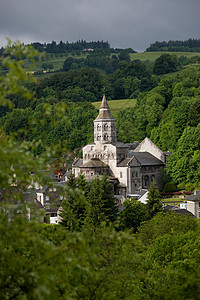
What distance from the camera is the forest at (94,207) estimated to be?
14625 millimetres

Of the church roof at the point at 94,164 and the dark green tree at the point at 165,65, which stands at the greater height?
the dark green tree at the point at 165,65

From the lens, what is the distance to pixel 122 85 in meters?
176

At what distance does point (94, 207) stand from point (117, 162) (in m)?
29.6

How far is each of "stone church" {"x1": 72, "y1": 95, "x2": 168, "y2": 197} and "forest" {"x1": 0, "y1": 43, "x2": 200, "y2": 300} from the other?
10.9 ft

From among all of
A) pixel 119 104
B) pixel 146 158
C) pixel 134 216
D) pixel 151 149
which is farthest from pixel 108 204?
pixel 119 104

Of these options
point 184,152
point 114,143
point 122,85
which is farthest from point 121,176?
point 122,85

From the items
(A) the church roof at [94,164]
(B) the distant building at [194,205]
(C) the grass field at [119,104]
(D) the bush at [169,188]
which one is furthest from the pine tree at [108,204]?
(C) the grass field at [119,104]

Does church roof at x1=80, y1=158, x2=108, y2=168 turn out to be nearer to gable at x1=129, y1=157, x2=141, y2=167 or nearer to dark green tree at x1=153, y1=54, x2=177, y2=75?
gable at x1=129, y1=157, x2=141, y2=167

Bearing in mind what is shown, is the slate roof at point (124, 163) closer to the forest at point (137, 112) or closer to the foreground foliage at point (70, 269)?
the forest at point (137, 112)

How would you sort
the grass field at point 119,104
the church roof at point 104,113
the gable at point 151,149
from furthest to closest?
the grass field at point 119,104 → the gable at point 151,149 → the church roof at point 104,113

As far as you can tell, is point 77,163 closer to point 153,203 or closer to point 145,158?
point 145,158

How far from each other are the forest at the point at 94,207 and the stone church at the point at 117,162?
10.9 ft

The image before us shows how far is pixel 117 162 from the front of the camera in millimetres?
90125

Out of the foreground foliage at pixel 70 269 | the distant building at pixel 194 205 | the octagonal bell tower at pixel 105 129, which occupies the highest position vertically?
the octagonal bell tower at pixel 105 129
